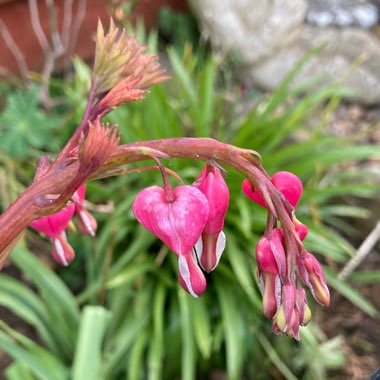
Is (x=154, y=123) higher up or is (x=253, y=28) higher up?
(x=154, y=123)

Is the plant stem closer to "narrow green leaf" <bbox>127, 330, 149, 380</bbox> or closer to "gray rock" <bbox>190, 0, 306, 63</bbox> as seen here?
"narrow green leaf" <bbox>127, 330, 149, 380</bbox>

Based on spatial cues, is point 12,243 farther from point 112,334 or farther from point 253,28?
point 253,28

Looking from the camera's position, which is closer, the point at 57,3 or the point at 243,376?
the point at 243,376

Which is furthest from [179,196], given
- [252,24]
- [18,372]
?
[252,24]

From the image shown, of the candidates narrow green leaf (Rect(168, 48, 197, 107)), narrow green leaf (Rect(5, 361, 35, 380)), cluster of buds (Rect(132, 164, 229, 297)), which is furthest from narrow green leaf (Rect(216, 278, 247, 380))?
cluster of buds (Rect(132, 164, 229, 297))

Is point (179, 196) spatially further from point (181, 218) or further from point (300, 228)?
point (300, 228)

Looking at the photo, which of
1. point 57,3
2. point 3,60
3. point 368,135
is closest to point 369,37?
point 368,135
